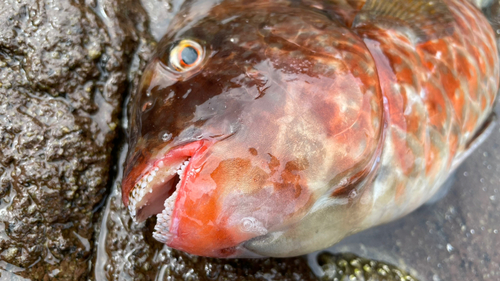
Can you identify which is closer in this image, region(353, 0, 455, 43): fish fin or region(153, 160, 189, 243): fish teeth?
region(153, 160, 189, 243): fish teeth

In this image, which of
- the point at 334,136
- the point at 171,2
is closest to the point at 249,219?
the point at 334,136

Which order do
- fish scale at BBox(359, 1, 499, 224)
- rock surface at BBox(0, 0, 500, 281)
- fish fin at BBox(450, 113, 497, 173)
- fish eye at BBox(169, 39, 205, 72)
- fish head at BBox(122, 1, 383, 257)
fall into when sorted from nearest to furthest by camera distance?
fish head at BBox(122, 1, 383, 257) → fish eye at BBox(169, 39, 205, 72) → fish scale at BBox(359, 1, 499, 224) → rock surface at BBox(0, 0, 500, 281) → fish fin at BBox(450, 113, 497, 173)

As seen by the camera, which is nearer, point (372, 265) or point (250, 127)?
point (250, 127)

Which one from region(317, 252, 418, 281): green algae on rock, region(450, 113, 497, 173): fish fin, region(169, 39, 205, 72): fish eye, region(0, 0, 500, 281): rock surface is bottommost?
region(317, 252, 418, 281): green algae on rock

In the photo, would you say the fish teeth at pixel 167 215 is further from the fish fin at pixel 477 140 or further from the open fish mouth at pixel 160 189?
the fish fin at pixel 477 140

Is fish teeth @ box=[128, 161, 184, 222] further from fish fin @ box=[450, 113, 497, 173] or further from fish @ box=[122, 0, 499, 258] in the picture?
fish fin @ box=[450, 113, 497, 173]

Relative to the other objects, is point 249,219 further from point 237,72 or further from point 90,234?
point 90,234

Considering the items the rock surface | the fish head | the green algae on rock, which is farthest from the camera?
the green algae on rock

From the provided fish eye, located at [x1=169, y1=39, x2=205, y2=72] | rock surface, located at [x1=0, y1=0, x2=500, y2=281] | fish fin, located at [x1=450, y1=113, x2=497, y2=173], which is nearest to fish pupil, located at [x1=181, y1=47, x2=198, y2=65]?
fish eye, located at [x1=169, y1=39, x2=205, y2=72]
